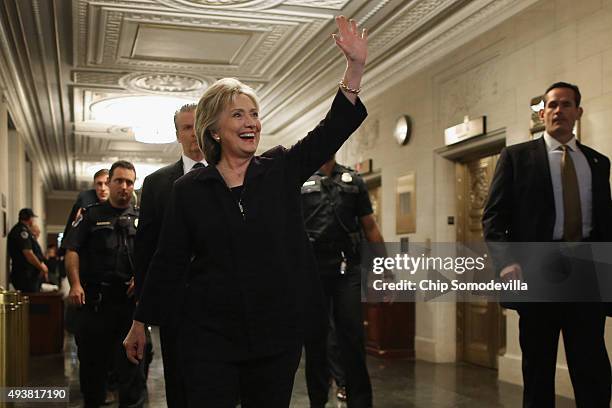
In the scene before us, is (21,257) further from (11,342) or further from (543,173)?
(543,173)

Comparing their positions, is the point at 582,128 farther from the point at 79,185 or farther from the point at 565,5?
the point at 79,185

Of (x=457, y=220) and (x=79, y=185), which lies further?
(x=79, y=185)

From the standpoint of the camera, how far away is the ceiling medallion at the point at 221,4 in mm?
6227

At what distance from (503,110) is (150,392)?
3497 millimetres

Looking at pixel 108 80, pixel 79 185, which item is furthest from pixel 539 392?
Result: pixel 79 185

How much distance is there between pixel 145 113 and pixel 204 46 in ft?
11.7

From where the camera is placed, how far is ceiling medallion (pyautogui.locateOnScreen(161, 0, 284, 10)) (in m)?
6.23

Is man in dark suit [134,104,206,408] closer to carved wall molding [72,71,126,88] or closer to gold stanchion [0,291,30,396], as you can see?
gold stanchion [0,291,30,396]

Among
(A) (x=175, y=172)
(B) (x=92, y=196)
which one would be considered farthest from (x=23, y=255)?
(A) (x=175, y=172)

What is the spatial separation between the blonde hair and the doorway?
4806 millimetres

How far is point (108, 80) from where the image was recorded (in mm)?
8773

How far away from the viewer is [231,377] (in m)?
1.90

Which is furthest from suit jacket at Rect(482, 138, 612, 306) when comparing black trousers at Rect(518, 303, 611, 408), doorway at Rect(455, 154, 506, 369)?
doorway at Rect(455, 154, 506, 369)

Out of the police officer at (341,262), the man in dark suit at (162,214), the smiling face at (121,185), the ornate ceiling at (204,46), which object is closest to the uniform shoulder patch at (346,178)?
the police officer at (341,262)
